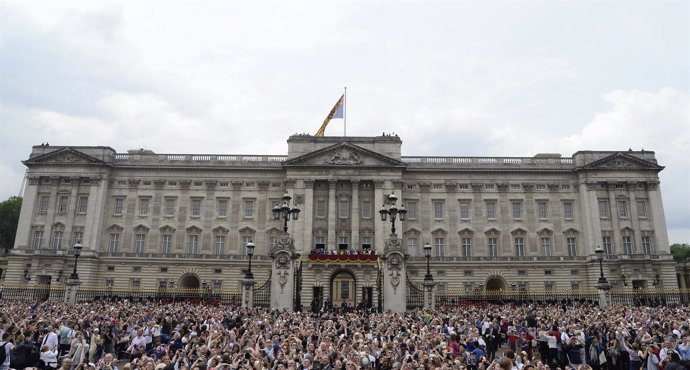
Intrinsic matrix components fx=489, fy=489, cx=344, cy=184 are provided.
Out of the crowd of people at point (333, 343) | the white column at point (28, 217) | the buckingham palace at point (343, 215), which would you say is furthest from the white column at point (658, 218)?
the white column at point (28, 217)

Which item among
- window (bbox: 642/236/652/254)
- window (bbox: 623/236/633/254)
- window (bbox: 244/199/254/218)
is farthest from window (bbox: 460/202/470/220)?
window (bbox: 244/199/254/218)

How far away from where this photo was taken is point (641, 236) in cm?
5697

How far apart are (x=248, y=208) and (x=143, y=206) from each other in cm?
1268

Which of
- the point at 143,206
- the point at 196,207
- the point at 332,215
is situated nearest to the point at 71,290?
the point at 143,206

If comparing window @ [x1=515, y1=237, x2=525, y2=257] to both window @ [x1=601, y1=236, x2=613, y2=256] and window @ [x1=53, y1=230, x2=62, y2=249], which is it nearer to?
window @ [x1=601, y1=236, x2=613, y2=256]

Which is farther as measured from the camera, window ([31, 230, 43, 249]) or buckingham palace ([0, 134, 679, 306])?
window ([31, 230, 43, 249])

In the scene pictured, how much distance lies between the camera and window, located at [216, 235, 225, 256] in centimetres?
5781

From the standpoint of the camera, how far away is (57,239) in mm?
56906

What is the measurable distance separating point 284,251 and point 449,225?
3186 centimetres

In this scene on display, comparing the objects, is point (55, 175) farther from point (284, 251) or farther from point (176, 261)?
point (284, 251)

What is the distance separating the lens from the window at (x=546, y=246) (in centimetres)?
5781

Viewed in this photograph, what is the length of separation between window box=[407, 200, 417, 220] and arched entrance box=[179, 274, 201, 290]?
1026 inches

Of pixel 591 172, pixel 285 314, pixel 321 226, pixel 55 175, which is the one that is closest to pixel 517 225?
pixel 591 172

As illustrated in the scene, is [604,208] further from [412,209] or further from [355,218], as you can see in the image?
[355,218]
